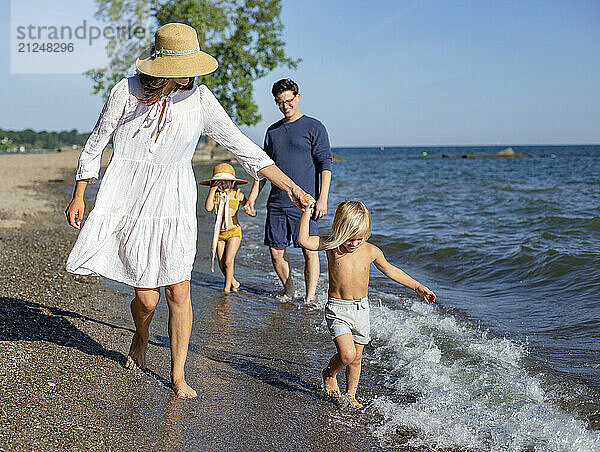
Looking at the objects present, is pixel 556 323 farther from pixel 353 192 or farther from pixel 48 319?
pixel 353 192

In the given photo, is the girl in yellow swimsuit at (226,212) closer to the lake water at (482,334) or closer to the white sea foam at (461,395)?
the lake water at (482,334)

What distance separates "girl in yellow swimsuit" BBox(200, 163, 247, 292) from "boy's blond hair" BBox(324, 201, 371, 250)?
127 inches

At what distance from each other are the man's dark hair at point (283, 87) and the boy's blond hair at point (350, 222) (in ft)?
7.68

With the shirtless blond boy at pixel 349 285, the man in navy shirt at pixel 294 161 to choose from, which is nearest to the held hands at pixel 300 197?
the shirtless blond boy at pixel 349 285

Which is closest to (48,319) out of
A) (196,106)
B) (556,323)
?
(196,106)

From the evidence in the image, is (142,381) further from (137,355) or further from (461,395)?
(461,395)

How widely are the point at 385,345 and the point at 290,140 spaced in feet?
7.28

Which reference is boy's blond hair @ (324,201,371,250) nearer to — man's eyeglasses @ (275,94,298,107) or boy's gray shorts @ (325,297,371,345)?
boy's gray shorts @ (325,297,371,345)

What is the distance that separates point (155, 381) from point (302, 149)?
Result: 2.86 metres

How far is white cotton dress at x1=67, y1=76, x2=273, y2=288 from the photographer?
339 centimetres

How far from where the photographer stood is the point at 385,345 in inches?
194

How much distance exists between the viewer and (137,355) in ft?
13.4

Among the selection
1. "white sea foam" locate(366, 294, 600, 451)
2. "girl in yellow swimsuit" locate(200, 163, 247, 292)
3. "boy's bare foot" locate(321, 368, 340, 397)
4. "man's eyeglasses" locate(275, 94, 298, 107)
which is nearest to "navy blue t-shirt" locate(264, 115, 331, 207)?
"man's eyeglasses" locate(275, 94, 298, 107)

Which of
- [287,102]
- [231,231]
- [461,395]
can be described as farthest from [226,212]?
[461,395]
